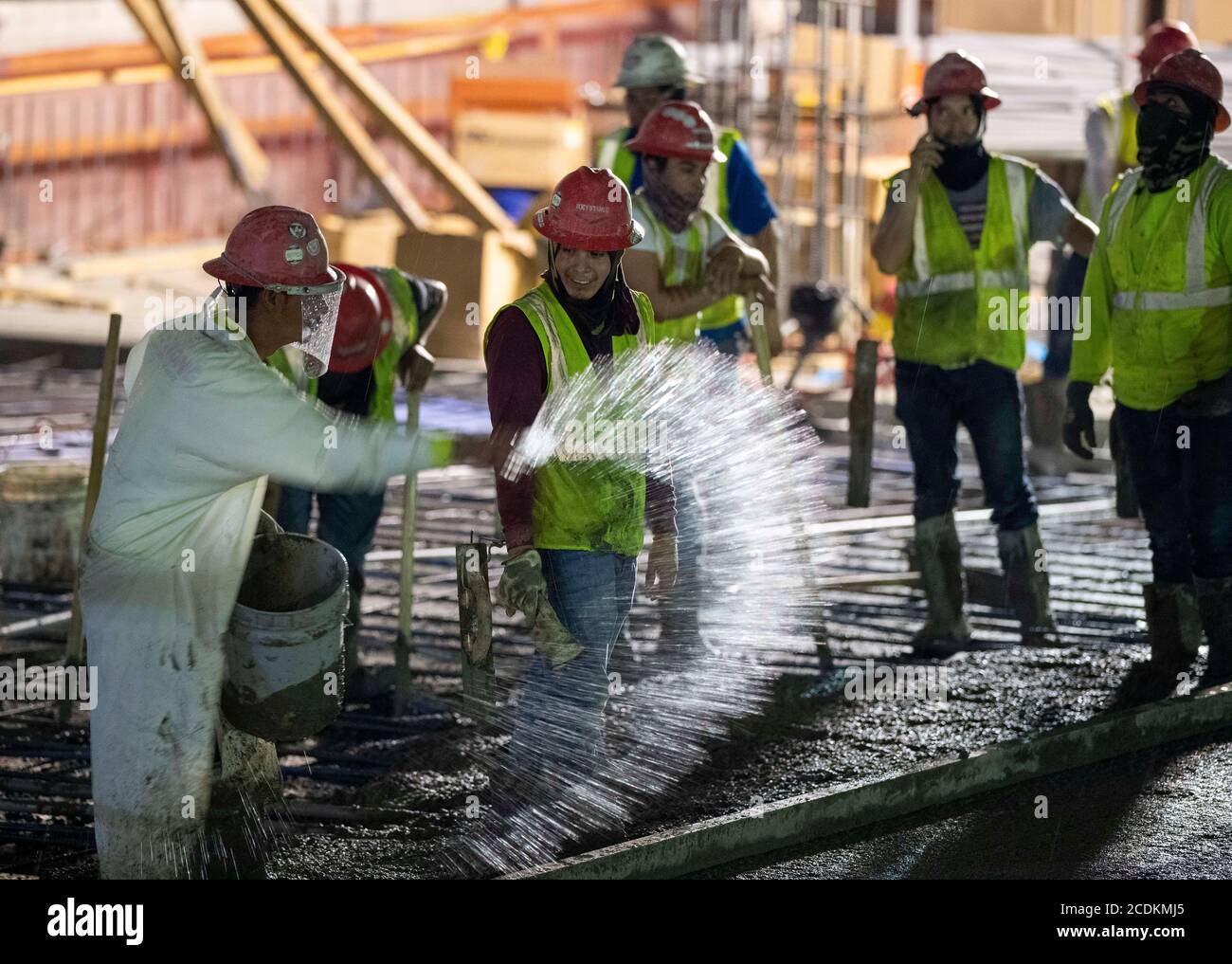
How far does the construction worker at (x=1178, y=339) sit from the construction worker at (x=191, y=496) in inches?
123

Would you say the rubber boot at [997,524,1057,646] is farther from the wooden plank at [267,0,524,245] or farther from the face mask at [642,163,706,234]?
the wooden plank at [267,0,524,245]

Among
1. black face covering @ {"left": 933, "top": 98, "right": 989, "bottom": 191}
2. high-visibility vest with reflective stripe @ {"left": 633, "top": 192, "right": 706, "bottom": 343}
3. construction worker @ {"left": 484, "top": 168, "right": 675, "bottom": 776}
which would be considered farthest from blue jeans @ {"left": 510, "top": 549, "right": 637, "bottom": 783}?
black face covering @ {"left": 933, "top": 98, "right": 989, "bottom": 191}

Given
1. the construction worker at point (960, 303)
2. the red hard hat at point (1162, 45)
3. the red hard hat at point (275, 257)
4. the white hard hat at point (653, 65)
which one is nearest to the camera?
the red hard hat at point (275, 257)

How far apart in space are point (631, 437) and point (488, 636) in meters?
0.77

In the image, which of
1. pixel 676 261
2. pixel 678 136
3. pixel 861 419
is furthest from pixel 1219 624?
pixel 678 136

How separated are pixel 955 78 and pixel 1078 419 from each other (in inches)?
54.3

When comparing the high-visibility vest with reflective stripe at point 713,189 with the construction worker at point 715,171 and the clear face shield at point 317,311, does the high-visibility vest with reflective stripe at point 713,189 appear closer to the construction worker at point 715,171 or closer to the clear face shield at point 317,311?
the construction worker at point 715,171

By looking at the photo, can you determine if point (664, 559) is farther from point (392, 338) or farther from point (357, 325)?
point (392, 338)

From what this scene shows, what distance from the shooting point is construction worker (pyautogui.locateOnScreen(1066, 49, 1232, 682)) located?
653 centimetres

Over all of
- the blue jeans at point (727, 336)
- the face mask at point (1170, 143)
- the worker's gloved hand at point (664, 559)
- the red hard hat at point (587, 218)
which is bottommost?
the worker's gloved hand at point (664, 559)

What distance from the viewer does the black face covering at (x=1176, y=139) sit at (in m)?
6.53

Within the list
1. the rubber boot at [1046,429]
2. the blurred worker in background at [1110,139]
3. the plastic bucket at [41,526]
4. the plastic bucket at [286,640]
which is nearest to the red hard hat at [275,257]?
the plastic bucket at [286,640]

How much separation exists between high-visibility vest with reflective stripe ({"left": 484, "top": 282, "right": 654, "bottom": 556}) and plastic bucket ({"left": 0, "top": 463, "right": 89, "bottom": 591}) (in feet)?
13.6

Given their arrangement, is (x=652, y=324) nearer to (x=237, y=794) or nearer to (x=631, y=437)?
(x=631, y=437)
